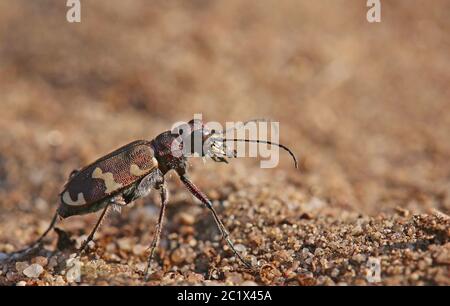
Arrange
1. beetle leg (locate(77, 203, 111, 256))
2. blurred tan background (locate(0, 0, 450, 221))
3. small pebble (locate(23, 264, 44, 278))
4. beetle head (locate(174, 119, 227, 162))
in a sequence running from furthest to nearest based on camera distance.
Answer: blurred tan background (locate(0, 0, 450, 221))
beetle head (locate(174, 119, 227, 162))
beetle leg (locate(77, 203, 111, 256))
small pebble (locate(23, 264, 44, 278))

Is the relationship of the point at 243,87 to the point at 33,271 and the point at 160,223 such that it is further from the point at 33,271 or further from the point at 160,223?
the point at 33,271

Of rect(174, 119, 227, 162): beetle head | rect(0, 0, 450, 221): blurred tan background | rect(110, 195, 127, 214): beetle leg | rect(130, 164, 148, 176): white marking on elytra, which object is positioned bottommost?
rect(110, 195, 127, 214): beetle leg

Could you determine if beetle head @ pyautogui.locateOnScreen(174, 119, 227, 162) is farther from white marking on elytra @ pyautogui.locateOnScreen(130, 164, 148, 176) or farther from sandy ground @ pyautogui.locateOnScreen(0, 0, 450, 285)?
sandy ground @ pyautogui.locateOnScreen(0, 0, 450, 285)

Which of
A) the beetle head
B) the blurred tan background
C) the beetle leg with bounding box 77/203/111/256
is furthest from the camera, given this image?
the blurred tan background

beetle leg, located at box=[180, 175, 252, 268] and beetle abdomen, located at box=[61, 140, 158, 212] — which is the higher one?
beetle abdomen, located at box=[61, 140, 158, 212]

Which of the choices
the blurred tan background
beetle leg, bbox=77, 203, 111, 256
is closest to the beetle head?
beetle leg, bbox=77, 203, 111, 256

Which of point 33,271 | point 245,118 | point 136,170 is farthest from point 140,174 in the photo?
point 245,118

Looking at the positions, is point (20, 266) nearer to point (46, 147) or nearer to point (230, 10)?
point (46, 147)
